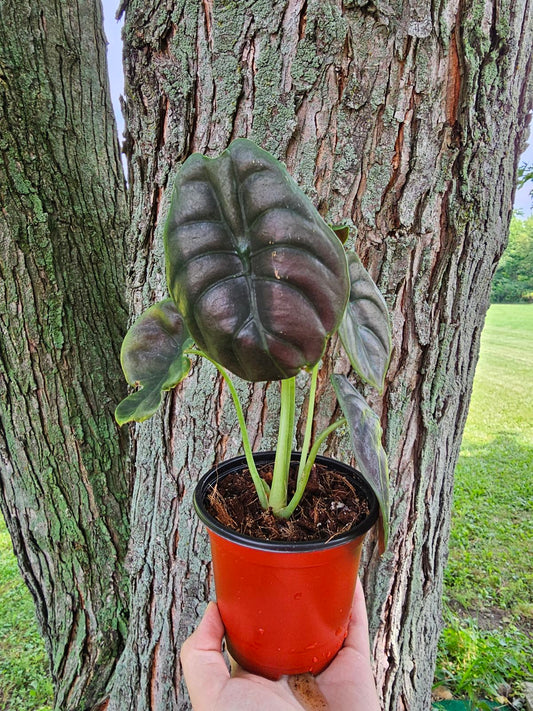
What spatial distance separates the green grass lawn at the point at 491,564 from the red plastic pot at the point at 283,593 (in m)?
1.27

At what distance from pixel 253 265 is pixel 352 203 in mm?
516

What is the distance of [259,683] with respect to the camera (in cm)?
70

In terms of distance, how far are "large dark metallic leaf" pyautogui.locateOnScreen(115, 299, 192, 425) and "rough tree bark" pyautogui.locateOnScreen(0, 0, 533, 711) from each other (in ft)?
0.91

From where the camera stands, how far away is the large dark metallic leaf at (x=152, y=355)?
0.62 meters

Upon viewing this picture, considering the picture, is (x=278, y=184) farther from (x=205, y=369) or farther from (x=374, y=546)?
(x=374, y=546)

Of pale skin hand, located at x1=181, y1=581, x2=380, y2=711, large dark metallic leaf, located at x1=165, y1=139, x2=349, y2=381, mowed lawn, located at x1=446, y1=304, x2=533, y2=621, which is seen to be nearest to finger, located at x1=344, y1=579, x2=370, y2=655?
pale skin hand, located at x1=181, y1=581, x2=380, y2=711

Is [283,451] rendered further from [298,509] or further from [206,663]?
[206,663]

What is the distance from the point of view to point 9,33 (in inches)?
42.1

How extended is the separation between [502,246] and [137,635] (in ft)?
4.33

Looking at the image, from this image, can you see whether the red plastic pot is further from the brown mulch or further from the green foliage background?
the green foliage background

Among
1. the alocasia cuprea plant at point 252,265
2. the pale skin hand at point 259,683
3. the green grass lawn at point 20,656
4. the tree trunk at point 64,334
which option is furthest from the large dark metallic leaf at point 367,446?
the green grass lawn at point 20,656

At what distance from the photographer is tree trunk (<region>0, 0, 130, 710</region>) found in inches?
43.1

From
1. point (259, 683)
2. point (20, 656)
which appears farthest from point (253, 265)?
point (20, 656)

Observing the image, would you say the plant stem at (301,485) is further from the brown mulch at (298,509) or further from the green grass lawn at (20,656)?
the green grass lawn at (20,656)
